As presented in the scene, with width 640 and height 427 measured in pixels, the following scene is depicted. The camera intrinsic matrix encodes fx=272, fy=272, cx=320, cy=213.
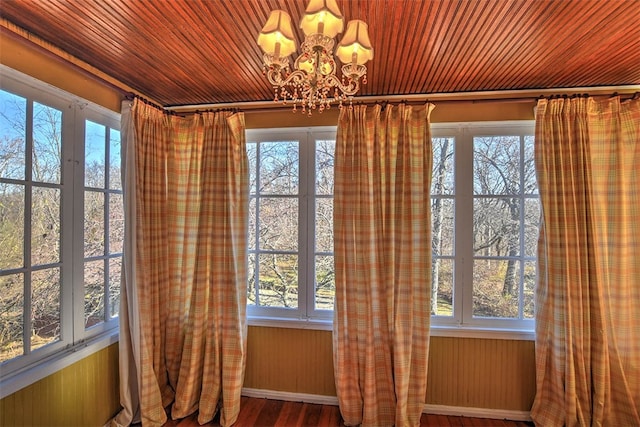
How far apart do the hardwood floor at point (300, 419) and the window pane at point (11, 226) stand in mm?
1445

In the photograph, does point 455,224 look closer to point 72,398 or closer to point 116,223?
point 116,223

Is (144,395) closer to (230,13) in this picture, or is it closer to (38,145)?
(38,145)

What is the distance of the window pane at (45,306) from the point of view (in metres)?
1.45

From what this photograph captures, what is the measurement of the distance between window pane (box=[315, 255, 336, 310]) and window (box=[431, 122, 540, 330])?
2.61 ft

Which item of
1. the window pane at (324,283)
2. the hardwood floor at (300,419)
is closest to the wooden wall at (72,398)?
the hardwood floor at (300,419)

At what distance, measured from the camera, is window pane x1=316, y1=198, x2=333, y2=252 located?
2.18m

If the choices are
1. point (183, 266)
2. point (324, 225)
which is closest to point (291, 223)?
point (324, 225)

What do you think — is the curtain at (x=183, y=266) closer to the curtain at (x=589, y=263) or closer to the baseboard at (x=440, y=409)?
the baseboard at (x=440, y=409)

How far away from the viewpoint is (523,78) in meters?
1.81

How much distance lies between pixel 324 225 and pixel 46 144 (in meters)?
1.76

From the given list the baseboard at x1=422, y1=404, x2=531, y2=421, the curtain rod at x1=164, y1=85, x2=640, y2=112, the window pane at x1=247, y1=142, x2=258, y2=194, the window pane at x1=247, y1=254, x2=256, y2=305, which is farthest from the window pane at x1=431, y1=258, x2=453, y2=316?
the window pane at x1=247, y1=142, x2=258, y2=194

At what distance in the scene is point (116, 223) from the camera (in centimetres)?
193

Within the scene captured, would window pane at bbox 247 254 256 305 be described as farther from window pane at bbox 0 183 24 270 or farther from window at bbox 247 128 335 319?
window pane at bbox 0 183 24 270

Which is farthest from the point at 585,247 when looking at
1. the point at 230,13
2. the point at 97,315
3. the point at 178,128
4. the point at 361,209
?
the point at 97,315
